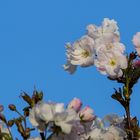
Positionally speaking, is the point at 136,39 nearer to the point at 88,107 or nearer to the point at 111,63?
the point at 111,63

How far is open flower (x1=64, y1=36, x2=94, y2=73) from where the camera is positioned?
4988 millimetres

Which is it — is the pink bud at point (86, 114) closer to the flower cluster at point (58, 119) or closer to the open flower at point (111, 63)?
the flower cluster at point (58, 119)

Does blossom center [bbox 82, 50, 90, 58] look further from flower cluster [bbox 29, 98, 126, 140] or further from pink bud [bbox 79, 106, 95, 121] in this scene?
flower cluster [bbox 29, 98, 126, 140]

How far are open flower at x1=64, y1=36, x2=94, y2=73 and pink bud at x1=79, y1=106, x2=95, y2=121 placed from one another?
0.45 m

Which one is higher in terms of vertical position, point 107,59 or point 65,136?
point 107,59

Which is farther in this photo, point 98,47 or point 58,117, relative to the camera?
point 98,47

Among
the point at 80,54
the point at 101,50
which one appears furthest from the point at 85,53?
the point at 101,50

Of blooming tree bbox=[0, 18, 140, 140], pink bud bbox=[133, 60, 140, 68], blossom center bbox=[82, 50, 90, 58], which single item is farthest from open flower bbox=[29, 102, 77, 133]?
blossom center bbox=[82, 50, 90, 58]

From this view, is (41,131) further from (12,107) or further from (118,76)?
(118,76)

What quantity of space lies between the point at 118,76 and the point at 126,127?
0.42 meters

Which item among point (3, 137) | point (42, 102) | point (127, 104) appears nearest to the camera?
point (42, 102)

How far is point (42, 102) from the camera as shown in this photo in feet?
13.2

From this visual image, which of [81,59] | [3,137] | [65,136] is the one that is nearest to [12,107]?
[3,137]

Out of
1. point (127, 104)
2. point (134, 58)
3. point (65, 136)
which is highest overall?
point (134, 58)
